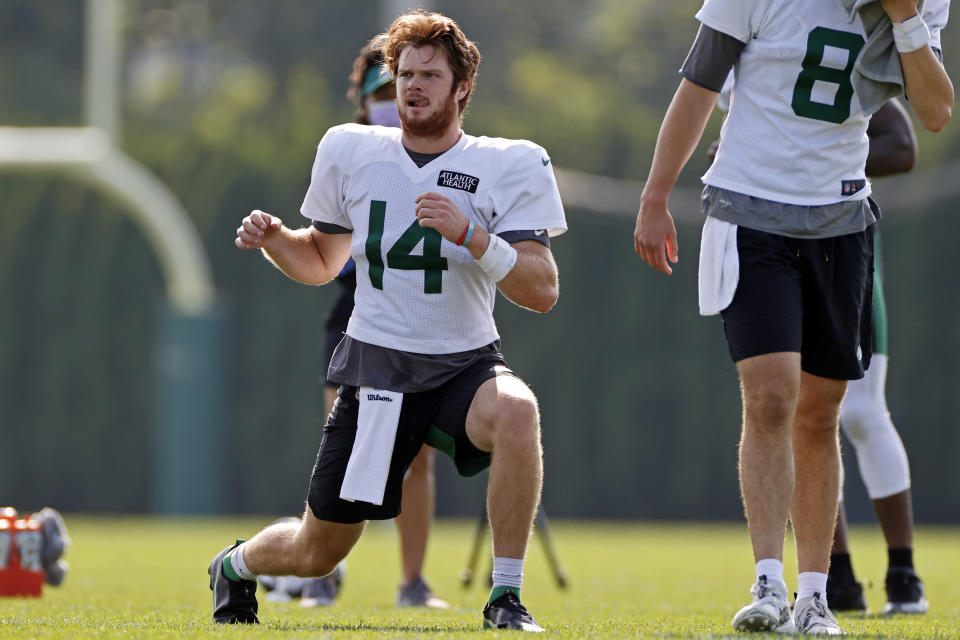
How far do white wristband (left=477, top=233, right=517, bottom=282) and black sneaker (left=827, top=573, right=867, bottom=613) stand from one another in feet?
6.12

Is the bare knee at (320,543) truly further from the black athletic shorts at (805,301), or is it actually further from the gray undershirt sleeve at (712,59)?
the gray undershirt sleeve at (712,59)

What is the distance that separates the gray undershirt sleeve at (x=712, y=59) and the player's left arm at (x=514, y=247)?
63cm

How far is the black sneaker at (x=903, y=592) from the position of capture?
5277mm

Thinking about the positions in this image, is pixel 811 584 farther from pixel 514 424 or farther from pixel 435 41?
pixel 435 41

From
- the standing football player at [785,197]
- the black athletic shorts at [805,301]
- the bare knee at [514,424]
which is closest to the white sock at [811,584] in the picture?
the standing football player at [785,197]

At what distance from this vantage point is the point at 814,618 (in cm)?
411

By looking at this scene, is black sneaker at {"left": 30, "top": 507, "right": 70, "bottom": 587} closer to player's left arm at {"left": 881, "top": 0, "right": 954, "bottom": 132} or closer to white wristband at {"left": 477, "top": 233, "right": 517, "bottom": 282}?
white wristband at {"left": 477, "top": 233, "right": 517, "bottom": 282}

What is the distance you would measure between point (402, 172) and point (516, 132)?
11.3m

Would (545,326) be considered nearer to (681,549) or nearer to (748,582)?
(681,549)

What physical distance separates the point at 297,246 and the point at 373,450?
26.2 inches

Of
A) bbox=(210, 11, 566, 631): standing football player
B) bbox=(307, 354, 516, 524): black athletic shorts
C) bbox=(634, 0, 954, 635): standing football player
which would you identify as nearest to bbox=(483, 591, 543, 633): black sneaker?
bbox=(210, 11, 566, 631): standing football player

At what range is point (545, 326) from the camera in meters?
14.6

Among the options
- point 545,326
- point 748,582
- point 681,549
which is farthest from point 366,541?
point 748,582

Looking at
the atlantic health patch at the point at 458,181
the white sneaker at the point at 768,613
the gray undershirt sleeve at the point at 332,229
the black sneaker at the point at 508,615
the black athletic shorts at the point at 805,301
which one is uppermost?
the atlantic health patch at the point at 458,181
